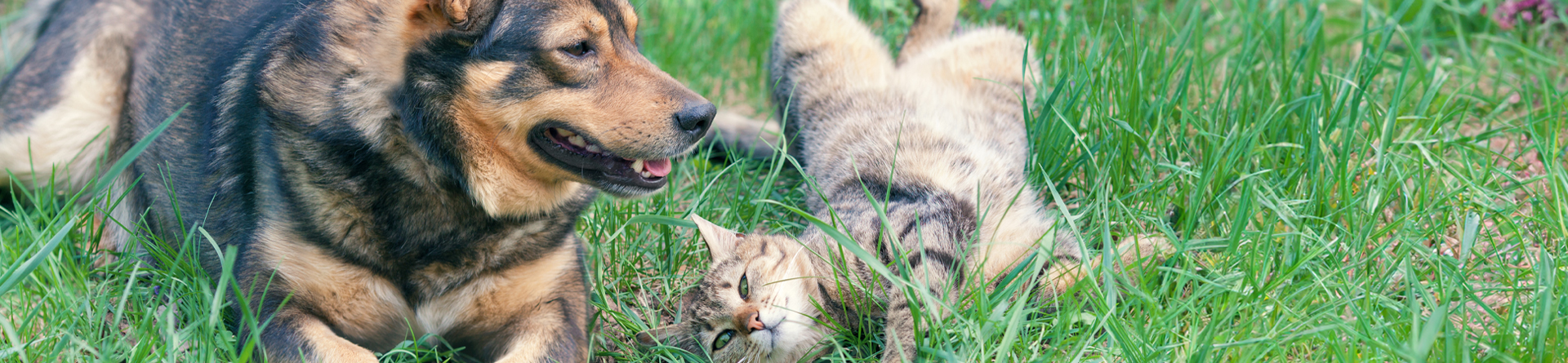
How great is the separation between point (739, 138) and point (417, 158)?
6.26 feet

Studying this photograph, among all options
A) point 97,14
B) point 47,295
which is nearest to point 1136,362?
point 47,295

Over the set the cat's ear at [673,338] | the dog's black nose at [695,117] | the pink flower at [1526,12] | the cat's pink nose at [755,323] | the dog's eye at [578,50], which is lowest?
the cat's ear at [673,338]

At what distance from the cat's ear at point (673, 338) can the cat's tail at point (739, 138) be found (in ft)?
3.65

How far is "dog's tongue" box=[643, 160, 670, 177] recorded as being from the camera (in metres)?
2.93

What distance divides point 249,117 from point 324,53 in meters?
0.39

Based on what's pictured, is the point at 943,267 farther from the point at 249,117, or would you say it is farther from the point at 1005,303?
the point at 249,117

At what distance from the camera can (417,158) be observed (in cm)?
269

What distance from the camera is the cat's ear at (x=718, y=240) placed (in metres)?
3.26

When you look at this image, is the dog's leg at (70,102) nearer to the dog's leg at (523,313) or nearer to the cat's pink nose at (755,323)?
the dog's leg at (523,313)

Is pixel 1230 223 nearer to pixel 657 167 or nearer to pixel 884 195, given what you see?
pixel 884 195

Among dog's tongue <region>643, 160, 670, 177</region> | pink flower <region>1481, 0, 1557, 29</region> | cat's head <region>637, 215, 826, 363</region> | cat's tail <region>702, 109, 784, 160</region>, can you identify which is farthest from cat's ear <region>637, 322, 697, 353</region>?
pink flower <region>1481, 0, 1557, 29</region>

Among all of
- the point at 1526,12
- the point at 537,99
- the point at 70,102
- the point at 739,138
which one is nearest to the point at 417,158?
the point at 537,99

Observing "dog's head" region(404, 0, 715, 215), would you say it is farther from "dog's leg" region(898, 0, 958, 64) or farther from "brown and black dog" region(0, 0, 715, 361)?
"dog's leg" region(898, 0, 958, 64)

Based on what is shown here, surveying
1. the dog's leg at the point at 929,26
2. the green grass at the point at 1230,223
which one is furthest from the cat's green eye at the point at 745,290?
the dog's leg at the point at 929,26
